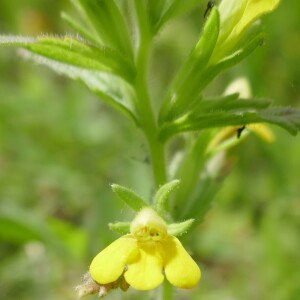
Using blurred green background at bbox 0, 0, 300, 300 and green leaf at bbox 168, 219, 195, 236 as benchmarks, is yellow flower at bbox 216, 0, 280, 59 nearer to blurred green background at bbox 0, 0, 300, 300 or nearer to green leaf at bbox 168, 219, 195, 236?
green leaf at bbox 168, 219, 195, 236

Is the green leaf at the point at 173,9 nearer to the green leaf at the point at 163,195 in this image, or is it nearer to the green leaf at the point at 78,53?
the green leaf at the point at 78,53

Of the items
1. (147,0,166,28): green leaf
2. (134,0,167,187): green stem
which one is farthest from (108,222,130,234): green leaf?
(147,0,166,28): green leaf

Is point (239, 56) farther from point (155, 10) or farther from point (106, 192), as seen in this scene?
point (106, 192)

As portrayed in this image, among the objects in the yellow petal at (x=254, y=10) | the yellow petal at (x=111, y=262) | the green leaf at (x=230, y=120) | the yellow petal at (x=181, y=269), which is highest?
the yellow petal at (x=254, y=10)

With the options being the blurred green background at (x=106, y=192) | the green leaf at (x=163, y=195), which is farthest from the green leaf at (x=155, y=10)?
the blurred green background at (x=106, y=192)

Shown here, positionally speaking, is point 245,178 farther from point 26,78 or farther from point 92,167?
point 26,78

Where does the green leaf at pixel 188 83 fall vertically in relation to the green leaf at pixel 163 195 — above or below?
above

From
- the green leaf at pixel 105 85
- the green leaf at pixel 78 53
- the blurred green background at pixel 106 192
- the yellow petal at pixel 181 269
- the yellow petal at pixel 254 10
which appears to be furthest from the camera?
the blurred green background at pixel 106 192
